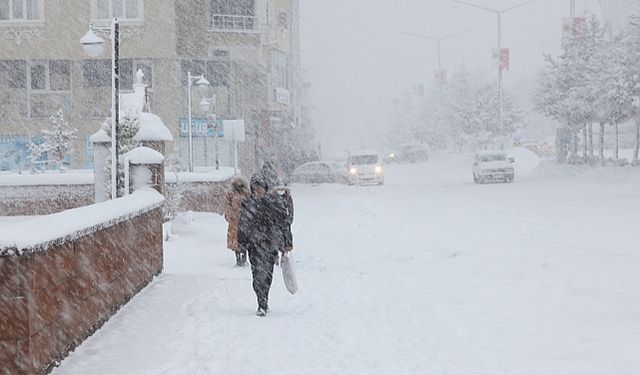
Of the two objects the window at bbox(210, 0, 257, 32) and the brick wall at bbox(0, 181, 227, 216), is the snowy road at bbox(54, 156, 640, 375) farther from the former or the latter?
the window at bbox(210, 0, 257, 32)

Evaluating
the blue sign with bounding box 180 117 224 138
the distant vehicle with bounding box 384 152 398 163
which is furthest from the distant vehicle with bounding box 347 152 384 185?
the distant vehicle with bounding box 384 152 398 163

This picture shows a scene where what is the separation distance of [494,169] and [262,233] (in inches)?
1336

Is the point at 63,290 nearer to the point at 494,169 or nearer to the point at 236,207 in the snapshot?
the point at 236,207

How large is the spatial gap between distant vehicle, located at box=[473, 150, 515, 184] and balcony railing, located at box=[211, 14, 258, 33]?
12906mm

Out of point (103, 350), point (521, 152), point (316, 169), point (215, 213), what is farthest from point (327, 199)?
point (521, 152)

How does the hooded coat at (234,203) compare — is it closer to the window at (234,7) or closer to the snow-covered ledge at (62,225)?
the snow-covered ledge at (62,225)

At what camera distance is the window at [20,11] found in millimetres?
39406

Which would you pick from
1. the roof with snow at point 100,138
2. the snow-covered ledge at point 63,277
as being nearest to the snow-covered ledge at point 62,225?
the snow-covered ledge at point 63,277

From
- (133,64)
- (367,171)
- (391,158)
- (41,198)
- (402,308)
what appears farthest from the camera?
(391,158)

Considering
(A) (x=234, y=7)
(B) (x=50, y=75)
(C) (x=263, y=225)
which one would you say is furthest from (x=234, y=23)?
(C) (x=263, y=225)

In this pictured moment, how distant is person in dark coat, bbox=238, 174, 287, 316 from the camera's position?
9.85 metres

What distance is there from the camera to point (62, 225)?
7.45m

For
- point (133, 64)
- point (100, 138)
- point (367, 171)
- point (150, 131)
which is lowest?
point (367, 171)

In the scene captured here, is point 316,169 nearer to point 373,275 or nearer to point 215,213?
point 215,213
